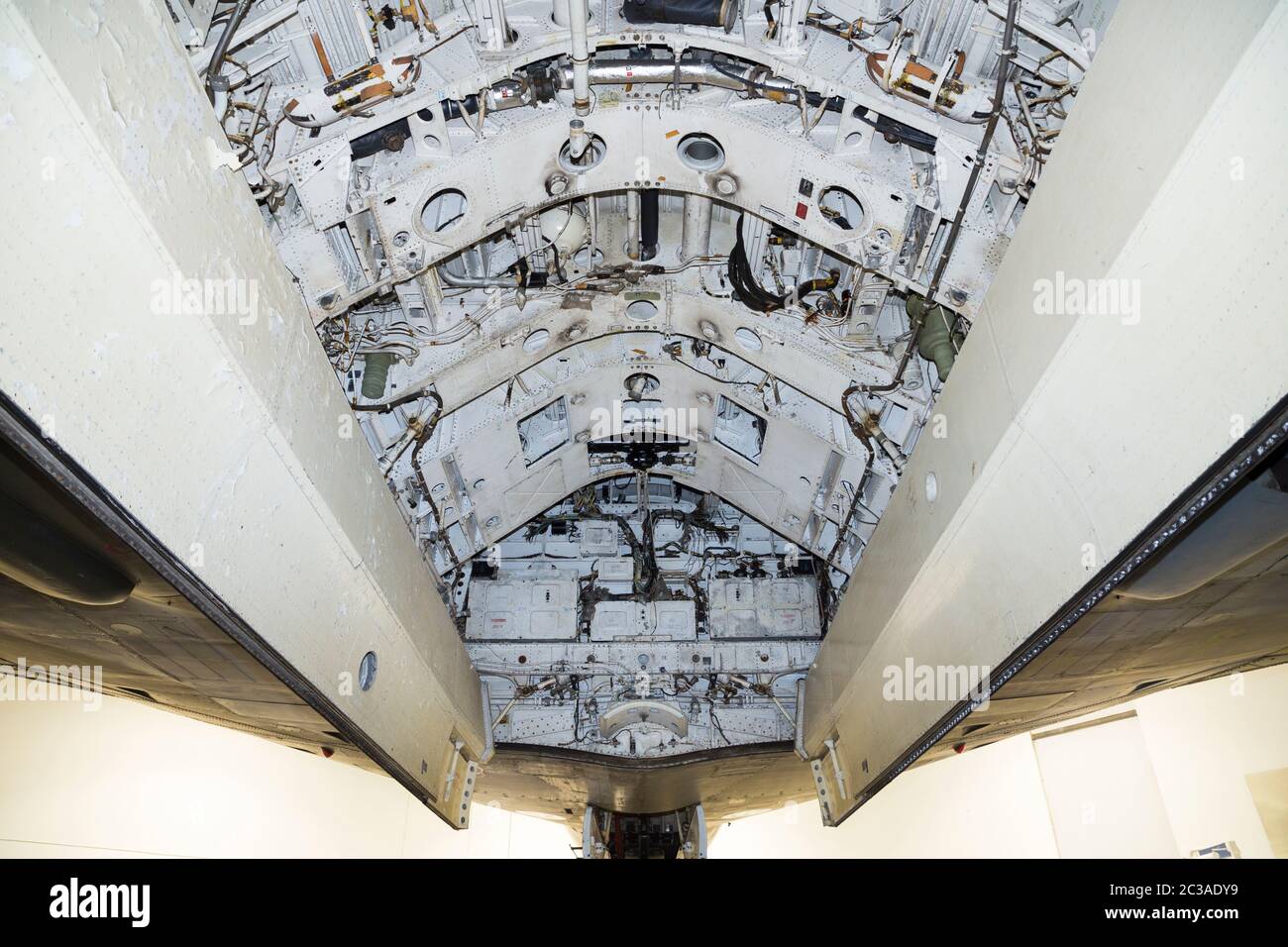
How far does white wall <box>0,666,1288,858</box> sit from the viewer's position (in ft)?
22.4

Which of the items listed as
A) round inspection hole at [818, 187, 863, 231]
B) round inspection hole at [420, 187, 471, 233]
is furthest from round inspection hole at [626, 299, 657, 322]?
round inspection hole at [818, 187, 863, 231]

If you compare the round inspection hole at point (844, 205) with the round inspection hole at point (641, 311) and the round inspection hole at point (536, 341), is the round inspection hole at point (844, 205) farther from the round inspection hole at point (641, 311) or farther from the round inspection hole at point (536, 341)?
the round inspection hole at point (536, 341)

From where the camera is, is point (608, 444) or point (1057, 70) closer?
point (1057, 70)

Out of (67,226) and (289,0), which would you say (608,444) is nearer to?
(289,0)

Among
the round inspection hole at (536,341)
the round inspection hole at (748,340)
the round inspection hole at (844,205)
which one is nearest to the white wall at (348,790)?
the round inspection hole at (536,341)

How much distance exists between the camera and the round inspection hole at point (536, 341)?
6109 mm

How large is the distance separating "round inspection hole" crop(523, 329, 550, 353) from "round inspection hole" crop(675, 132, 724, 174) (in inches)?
67.4

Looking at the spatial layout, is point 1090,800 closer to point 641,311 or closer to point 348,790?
point 641,311

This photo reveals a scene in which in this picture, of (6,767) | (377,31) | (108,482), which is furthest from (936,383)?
(6,767)

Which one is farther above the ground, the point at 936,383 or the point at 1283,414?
the point at 936,383

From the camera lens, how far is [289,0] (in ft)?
12.3

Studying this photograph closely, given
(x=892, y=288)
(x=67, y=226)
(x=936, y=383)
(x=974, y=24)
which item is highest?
(x=974, y=24)

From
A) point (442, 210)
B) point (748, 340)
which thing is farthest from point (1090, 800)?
point (442, 210)

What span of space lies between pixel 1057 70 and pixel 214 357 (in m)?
3.89
